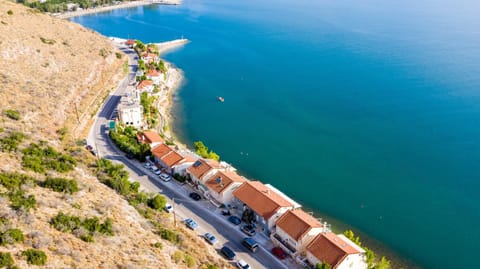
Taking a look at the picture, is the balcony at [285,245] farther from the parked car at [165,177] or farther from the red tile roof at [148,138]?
the red tile roof at [148,138]

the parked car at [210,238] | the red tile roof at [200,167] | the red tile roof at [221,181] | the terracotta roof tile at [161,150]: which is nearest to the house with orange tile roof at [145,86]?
the terracotta roof tile at [161,150]

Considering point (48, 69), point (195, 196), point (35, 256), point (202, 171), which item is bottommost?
point (195, 196)

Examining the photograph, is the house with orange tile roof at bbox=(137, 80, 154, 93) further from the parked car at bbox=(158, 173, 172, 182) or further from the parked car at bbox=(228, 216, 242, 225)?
the parked car at bbox=(228, 216, 242, 225)

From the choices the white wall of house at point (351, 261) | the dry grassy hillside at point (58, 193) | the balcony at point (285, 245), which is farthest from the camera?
the balcony at point (285, 245)

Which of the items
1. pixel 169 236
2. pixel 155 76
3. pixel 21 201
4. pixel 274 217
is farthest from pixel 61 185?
pixel 155 76

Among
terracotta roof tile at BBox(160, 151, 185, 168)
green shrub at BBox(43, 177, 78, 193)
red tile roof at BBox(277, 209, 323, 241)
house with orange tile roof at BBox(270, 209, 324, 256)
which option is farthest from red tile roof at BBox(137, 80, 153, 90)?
red tile roof at BBox(277, 209, 323, 241)

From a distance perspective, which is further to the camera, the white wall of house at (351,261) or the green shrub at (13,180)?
the white wall of house at (351,261)

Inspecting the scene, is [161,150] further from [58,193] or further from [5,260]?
[5,260]

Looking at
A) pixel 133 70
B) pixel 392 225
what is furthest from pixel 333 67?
pixel 392 225
